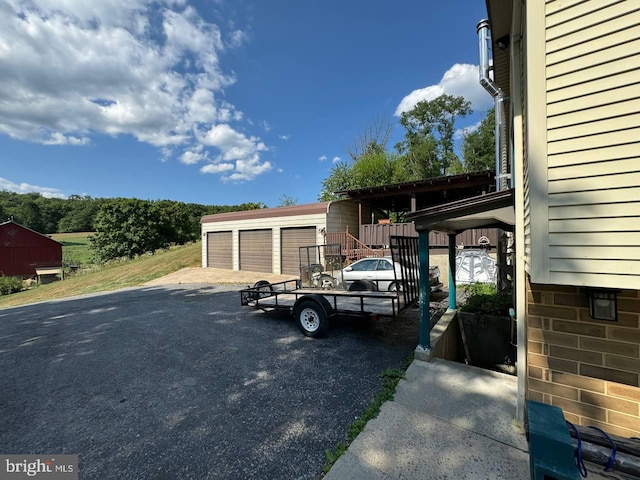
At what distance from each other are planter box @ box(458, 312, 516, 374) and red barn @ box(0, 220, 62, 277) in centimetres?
3798

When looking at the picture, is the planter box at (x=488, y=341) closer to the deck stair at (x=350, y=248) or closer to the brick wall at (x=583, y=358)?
the brick wall at (x=583, y=358)

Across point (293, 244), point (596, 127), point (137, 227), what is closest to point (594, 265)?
point (596, 127)

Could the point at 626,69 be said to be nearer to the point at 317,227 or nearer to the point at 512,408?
the point at 512,408

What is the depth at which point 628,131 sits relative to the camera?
1.64 meters

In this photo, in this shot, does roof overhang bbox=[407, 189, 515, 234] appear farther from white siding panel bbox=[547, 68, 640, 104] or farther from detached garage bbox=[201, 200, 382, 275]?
detached garage bbox=[201, 200, 382, 275]

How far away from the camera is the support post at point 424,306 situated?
394cm

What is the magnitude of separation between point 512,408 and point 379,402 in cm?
135

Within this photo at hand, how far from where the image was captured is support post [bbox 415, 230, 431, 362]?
3.94 meters

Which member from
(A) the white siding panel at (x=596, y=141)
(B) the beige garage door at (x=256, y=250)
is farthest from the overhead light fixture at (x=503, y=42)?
(B) the beige garage door at (x=256, y=250)

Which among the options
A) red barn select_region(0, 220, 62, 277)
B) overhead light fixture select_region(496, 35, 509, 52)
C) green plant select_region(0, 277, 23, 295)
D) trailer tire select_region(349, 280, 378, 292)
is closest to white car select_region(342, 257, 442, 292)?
trailer tire select_region(349, 280, 378, 292)

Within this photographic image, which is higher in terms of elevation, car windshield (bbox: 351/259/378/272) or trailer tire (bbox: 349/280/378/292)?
car windshield (bbox: 351/259/378/272)

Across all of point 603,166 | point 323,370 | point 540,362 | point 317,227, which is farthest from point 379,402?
point 317,227

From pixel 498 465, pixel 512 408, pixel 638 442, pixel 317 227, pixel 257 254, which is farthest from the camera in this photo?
pixel 257 254

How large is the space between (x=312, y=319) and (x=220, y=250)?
13.7m
